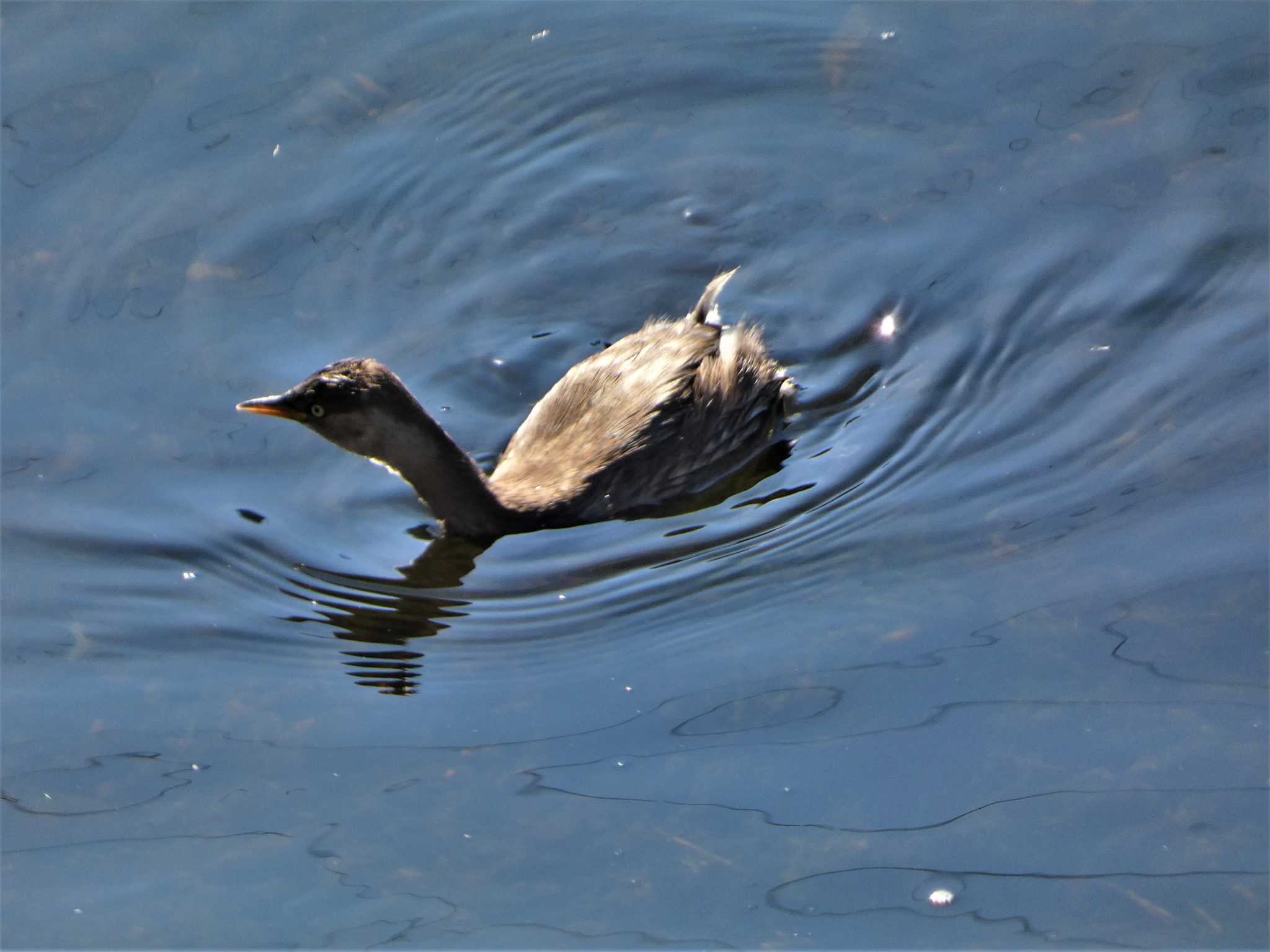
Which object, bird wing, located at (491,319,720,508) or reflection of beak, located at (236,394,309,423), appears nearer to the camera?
reflection of beak, located at (236,394,309,423)

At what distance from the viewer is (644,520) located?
7.05m

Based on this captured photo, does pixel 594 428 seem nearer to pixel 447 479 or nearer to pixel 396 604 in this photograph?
pixel 447 479

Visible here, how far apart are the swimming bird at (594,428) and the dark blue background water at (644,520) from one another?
0.21m

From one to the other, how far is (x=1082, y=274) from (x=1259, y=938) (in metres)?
4.19

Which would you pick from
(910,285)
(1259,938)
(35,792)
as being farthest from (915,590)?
(35,792)

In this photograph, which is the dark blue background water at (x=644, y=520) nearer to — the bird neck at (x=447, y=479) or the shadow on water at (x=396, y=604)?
the shadow on water at (x=396, y=604)

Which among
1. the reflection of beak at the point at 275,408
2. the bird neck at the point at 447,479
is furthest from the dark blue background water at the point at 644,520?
the reflection of beak at the point at 275,408

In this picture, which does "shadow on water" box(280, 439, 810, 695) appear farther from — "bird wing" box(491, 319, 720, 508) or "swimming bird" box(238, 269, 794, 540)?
"bird wing" box(491, 319, 720, 508)

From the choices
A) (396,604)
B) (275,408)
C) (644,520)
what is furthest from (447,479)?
(644,520)

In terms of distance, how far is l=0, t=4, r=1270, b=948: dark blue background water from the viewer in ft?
16.8

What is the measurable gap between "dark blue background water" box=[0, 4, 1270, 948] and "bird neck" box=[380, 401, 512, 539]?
0.53 feet

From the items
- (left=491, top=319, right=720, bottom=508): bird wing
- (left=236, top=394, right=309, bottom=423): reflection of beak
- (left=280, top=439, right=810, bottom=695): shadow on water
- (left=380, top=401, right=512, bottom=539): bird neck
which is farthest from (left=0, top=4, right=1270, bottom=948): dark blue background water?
(left=236, top=394, right=309, bottom=423): reflection of beak

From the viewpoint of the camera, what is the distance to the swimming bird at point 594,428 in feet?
22.4

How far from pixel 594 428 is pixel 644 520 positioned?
56 centimetres
